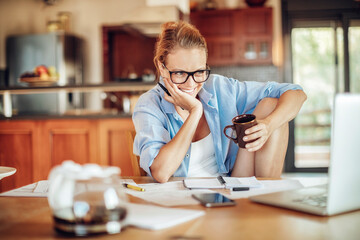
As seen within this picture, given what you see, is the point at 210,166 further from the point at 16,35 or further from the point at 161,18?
the point at 16,35

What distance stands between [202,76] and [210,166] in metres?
0.39

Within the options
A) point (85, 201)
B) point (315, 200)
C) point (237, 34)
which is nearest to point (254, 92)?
point (315, 200)

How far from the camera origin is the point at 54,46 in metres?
5.39

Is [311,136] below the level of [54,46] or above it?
below

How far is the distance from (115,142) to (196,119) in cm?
163

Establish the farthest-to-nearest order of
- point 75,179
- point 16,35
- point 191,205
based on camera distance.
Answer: point 16,35 < point 191,205 < point 75,179

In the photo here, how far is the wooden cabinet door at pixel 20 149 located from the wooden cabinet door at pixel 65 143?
0.07 m

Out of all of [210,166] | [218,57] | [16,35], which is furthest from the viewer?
[16,35]

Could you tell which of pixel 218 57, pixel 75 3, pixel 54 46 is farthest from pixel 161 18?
pixel 75 3

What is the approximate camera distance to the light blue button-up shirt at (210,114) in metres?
1.43

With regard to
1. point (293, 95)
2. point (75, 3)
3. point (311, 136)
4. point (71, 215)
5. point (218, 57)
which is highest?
point (75, 3)

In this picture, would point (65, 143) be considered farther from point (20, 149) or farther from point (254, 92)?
point (254, 92)

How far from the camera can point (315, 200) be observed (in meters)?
0.91

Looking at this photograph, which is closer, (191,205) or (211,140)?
(191,205)
